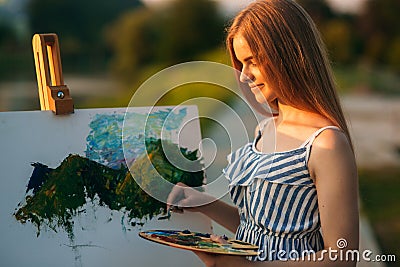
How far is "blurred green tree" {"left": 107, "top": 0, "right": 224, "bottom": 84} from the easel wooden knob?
4134 millimetres

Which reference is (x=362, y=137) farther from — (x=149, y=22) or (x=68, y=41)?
(x=68, y=41)

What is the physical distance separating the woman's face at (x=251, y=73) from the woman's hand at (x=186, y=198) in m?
0.37

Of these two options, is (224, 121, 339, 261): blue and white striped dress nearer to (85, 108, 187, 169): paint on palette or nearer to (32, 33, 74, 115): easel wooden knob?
(85, 108, 187, 169): paint on palette

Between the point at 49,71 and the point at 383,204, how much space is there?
4.04 metres

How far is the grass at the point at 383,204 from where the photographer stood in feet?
15.5

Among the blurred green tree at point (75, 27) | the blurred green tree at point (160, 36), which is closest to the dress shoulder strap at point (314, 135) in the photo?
the blurred green tree at point (75, 27)

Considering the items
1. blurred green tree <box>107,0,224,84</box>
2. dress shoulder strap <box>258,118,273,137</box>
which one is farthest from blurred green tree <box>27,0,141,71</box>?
dress shoulder strap <box>258,118,273,137</box>

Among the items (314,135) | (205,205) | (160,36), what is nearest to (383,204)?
(160,36)

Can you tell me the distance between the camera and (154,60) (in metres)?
6.32

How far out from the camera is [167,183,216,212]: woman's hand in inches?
76.0

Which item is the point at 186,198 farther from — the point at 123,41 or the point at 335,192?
the point at 123,41

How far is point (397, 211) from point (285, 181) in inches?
158

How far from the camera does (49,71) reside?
205cm

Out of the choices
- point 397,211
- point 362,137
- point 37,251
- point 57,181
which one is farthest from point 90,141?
point 362,137
